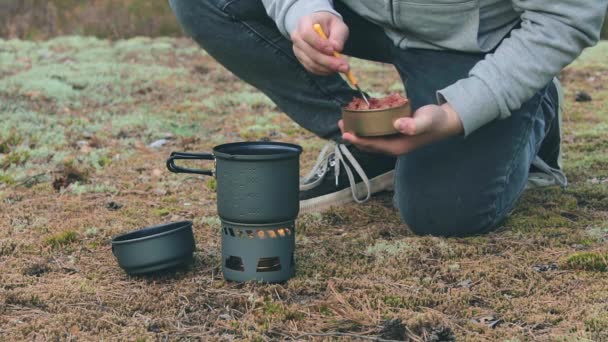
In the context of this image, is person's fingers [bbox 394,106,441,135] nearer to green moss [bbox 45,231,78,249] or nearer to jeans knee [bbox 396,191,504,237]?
jeans knee [bbox 396,191,504,237]

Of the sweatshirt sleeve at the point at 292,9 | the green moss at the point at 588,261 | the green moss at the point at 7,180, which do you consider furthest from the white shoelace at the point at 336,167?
the green moss at the point at 7,180

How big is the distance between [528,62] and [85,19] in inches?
419

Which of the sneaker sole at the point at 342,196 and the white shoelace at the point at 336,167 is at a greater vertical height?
the white shoelace at the point at 336,167

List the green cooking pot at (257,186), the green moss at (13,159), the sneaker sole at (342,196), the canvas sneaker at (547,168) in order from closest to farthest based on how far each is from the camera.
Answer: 1. the green cooking pot at (257,186)
2. the sneaker sole at (342,196)
3. the canvas sneaker at (547,168)
4. the green moss at (13,159)

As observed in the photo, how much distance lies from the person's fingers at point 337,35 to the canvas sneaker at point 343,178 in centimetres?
92

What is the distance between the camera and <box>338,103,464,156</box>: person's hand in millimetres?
2447

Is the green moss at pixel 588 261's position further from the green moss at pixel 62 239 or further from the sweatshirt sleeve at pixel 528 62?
the green moss at pixel 62 239

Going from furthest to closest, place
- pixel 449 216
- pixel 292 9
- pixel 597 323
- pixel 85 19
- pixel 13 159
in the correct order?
pixel 85 19, pixel 13 159, pixel 449 216, pixel 292 9, pixel 597 323

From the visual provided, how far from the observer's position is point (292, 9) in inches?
111

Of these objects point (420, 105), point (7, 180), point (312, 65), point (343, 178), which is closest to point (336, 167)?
point (343, 178)

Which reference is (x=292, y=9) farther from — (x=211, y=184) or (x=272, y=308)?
(x=211, y=184)

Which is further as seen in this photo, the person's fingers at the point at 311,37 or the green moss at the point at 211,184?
the green moss at the point at 211,184

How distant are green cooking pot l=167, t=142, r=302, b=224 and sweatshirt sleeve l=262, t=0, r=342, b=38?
539 mm

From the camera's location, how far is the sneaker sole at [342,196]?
3383 mm
